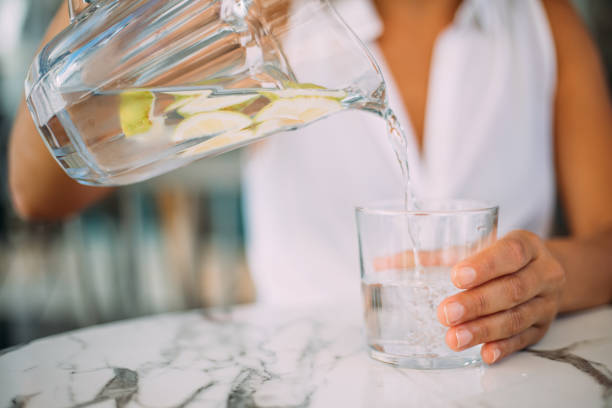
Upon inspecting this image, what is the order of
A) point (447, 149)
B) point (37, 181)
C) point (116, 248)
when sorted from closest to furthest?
point (37, 181) < point (447, 149) < point (116, 248)

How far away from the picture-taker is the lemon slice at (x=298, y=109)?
17.7 inches

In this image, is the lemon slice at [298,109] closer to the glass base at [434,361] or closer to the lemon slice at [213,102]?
the lemon slice at [213,102]

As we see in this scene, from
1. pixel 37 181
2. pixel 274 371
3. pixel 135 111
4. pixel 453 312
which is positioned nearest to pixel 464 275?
pixel 453 312

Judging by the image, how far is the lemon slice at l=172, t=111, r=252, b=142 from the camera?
45 centimetres

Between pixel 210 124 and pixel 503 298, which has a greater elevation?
pixel 210 124

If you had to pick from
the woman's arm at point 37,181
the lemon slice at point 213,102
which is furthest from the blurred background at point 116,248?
the lemon slice at point 213,102

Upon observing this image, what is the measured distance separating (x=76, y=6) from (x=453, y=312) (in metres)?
0.39

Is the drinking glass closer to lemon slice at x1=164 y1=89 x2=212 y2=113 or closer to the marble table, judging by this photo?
the marble table

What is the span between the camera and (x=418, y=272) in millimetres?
475

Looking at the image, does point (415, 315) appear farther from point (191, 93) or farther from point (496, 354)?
point (191, 93)

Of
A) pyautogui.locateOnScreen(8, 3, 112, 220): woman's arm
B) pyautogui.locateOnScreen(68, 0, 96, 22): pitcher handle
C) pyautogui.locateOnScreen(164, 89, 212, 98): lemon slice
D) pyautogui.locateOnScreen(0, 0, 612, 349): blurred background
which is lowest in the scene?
pyautogui.locateOnScreen(0, 0, 612, 349): blurred background

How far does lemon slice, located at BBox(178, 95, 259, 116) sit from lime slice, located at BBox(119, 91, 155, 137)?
1.0 inches

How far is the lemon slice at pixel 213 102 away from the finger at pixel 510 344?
0.89 ft

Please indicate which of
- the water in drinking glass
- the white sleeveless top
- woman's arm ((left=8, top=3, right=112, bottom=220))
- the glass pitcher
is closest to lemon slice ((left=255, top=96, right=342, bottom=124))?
the glass pitcher
